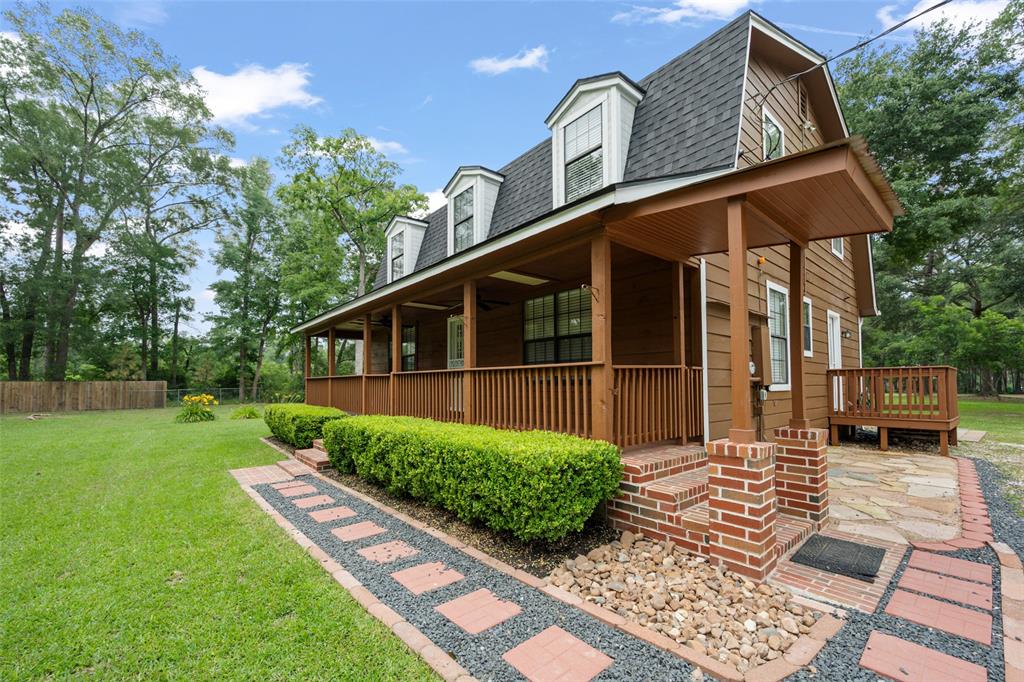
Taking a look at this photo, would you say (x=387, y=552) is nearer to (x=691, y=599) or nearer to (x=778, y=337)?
(x=691, y=599)

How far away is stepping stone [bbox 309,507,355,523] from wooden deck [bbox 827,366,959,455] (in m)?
8.32

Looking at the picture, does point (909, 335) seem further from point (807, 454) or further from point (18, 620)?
point (18, 620)

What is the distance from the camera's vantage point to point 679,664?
7.25ft

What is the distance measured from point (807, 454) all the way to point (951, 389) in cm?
561

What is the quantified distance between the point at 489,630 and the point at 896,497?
4.91m

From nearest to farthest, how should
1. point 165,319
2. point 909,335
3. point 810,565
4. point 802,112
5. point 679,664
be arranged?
point 679,664 → point 810,565 → point 802,112 → point 909,335 → point 165,319

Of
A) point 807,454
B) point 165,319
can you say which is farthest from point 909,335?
point 165,319

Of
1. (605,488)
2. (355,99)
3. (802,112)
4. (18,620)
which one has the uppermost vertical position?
(355,99)

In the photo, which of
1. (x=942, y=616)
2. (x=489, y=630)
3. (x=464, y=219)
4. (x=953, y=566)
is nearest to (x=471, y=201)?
(x=464, y=219)

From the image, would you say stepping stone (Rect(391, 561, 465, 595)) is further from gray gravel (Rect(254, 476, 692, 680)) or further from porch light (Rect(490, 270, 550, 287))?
porch light (Rect(490, 270, 550, 287))

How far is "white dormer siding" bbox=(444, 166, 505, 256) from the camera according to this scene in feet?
27.4

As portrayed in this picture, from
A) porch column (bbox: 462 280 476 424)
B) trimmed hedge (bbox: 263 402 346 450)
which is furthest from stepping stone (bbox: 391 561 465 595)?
trimmed hedge (bbox: 263 402 346 450)

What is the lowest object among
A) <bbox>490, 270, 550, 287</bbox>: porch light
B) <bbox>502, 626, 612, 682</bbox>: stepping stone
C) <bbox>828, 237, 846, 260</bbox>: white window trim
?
<bbox>502, 626, 612, 682</bbox>: stepping stone

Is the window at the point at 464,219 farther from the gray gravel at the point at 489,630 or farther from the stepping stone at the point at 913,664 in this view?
the stepping stone at the point at 913,664
